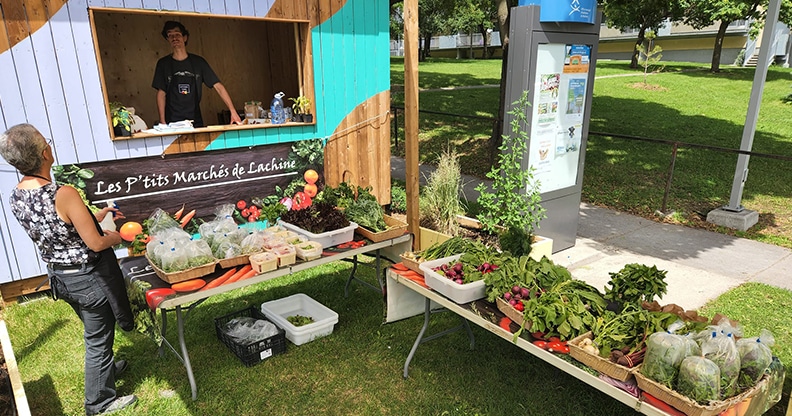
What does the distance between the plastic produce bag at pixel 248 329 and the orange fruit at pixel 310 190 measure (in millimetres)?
1880

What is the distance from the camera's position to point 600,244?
607 cm

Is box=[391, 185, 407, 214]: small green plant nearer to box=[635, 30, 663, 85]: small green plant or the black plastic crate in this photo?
the black plastic crate

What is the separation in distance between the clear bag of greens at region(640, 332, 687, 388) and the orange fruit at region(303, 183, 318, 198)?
420 cm

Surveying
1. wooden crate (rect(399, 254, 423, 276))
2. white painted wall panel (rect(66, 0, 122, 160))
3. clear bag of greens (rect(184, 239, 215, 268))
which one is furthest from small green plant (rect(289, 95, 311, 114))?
wooden crate (rect(399, 254, 423, 276))

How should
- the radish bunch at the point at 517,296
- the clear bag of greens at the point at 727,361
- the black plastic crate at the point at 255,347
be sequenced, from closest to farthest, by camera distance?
the clear bag of greens at the point at 727,361 < the radish bunch at the point at 517,296 < the black plastic crate at the point at 255,347

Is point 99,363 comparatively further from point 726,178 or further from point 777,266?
point 726,178

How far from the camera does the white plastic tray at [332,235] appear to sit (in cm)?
384

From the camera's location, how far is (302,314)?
456 cm

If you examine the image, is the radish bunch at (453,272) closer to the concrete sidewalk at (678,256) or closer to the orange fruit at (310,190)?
the concrete sidewalk at (678,256)

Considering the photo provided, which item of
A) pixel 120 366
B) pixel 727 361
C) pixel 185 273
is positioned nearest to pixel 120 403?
pixel 120 366

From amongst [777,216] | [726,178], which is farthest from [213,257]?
[726,178]

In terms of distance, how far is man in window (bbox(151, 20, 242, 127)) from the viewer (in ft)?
18.2

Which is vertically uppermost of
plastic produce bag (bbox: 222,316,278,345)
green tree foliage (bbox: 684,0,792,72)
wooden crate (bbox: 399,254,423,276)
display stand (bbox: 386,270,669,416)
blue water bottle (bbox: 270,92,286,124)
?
green tree foliage (bbox: 684,0,792,72)

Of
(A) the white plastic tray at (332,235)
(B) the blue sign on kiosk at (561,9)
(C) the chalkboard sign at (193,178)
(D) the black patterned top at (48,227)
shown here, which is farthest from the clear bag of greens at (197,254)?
(B) the blue sign on kiosk at (561,9)
